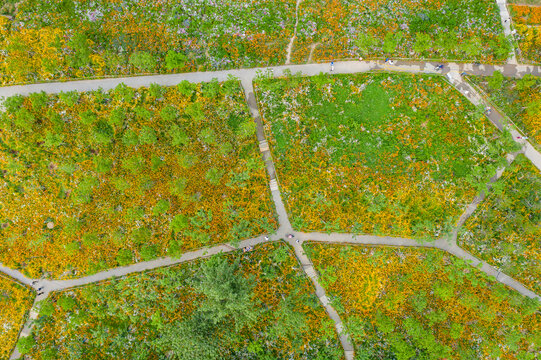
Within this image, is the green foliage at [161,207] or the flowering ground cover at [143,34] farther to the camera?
the flowering ground cover at [143,34]

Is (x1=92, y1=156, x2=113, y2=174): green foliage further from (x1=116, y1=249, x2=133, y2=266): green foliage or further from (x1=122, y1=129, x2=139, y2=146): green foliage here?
(x1=116, y1=249, x2=133, y2=266): green foliage

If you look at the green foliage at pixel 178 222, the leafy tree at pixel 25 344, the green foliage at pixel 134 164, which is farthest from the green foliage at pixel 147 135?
Answer: the leafy tree at pixel 25 344

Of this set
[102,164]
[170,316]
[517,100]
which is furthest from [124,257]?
[517,100]

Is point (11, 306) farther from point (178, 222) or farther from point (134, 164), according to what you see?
point (178, 222)

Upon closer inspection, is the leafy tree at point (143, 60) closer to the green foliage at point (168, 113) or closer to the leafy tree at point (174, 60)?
the leafy tree at point (174, 60)

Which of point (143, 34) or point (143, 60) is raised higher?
point (143, 34)

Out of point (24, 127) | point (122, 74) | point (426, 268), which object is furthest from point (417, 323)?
point (24, 127)

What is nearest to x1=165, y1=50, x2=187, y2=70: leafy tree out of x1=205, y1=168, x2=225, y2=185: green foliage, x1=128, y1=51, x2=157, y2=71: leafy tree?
x1=128, y1=51, x2=157, y2=71: leafy tree
